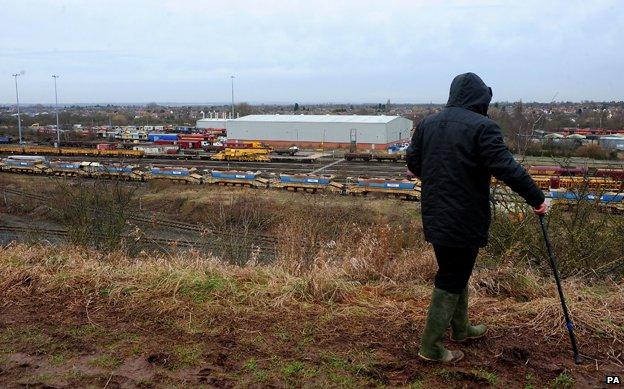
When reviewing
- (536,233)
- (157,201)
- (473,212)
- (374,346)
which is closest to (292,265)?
(374,346)

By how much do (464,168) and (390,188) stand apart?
25.8m

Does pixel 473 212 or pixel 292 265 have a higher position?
pixel 473 212

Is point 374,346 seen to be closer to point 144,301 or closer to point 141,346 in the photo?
point 141,346

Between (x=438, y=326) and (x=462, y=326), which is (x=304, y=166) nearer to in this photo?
(x=462, y=326)

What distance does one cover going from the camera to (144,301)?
14.2 ft

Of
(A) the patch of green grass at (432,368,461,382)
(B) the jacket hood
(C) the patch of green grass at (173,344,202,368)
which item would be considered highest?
(B) the jacket hood

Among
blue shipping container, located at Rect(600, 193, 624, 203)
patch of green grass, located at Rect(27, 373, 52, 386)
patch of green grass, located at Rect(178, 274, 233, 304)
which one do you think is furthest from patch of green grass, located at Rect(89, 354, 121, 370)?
blue shipping container, located at Rect(600, 193, 624, 203)

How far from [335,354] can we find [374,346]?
0.30m

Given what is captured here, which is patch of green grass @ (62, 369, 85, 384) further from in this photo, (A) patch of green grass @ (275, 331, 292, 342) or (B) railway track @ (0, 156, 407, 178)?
(B) railway track @ (0, 156, 407, 178)

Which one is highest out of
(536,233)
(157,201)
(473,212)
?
(473,212)

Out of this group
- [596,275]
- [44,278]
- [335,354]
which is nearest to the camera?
[335,354]

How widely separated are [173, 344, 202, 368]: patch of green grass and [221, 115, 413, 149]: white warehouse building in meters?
50.4

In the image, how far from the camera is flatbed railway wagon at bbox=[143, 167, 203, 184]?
33.6m

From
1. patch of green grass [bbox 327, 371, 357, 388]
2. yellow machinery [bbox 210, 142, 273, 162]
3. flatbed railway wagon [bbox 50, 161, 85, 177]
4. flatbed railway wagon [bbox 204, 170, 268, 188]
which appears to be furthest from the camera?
yellow machinery [bbox 210, 142, 273, 162]
